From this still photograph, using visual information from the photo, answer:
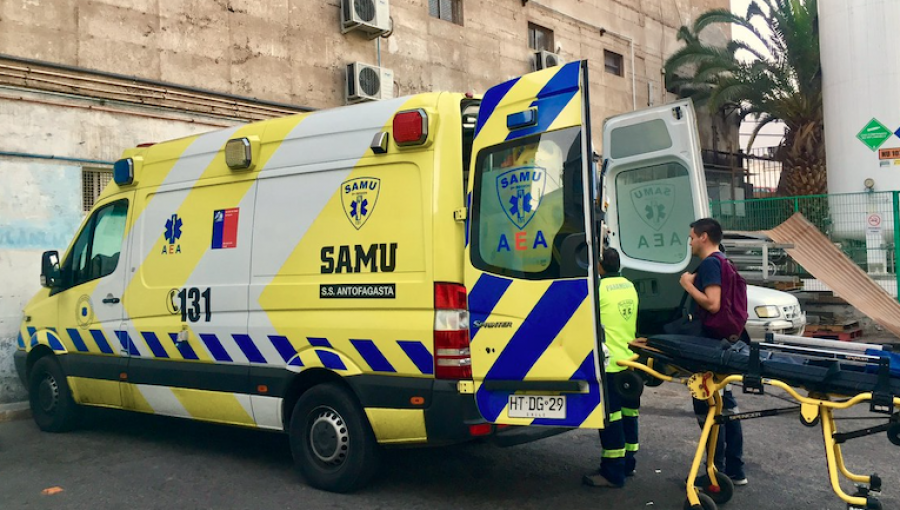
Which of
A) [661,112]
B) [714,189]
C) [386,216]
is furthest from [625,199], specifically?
[714,189]

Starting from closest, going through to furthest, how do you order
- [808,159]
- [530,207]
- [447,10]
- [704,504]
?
[704,504] → [530,207] → [447,10] → [808,159]

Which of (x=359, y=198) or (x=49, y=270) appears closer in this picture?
(x=359, y=198)

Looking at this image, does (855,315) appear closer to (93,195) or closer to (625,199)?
(625,199)

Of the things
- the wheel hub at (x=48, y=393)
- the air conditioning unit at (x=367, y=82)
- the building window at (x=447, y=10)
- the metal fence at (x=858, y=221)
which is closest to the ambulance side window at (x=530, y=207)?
the wheel hub at (x=48, y=393)

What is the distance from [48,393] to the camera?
7129 mm

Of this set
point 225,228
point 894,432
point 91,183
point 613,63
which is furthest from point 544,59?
point 894,432

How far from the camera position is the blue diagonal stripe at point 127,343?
6.36 meters

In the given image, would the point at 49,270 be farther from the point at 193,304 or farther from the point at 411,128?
the point at 411,128

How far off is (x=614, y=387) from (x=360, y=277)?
68.3 inches

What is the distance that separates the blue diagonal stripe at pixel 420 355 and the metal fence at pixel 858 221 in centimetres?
895

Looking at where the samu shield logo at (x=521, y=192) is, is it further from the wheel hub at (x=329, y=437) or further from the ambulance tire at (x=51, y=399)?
the ambulance tire at (x=51, y=399)

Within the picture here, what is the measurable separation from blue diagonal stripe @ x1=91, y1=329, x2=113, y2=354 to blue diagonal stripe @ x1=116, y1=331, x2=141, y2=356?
192mm

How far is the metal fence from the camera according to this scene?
12531mm

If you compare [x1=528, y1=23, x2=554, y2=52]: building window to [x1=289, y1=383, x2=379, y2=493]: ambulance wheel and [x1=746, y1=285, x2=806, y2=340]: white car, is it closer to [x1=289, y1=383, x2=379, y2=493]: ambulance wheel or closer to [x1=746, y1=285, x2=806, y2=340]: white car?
[x1=746, y1=285, x2=806, y2=340]: white car
